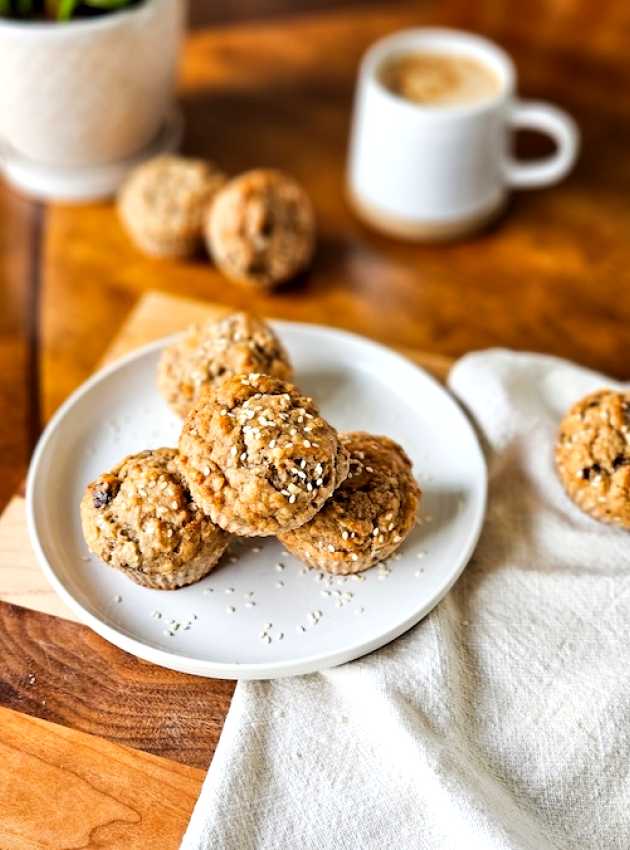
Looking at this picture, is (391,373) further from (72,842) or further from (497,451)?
(72,842)

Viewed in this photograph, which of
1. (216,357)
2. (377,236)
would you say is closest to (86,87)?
(377,236)

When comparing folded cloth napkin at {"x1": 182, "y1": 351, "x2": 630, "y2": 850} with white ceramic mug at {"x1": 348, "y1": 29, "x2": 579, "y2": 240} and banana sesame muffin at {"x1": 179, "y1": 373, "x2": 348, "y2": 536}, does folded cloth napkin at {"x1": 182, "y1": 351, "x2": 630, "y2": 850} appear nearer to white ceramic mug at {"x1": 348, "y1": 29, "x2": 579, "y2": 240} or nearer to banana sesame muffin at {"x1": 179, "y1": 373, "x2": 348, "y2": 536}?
banana sesame muffin at {"x1": 179, "y1": 373, "x2": 348, "y2": 536}

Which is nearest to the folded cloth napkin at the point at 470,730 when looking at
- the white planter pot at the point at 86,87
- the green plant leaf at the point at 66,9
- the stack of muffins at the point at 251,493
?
the stack of muffins at the point at 251,493

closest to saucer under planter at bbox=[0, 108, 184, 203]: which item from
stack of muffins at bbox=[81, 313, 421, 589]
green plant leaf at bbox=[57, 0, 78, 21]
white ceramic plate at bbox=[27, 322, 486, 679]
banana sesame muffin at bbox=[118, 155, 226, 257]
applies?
banana sesame muffin at bbox=[118, 155, 226, 257]

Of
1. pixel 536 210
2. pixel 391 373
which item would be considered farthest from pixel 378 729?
pixel 536 210

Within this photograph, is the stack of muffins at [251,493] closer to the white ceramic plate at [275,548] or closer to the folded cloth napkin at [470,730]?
the white ceramic plate at [275,548]
